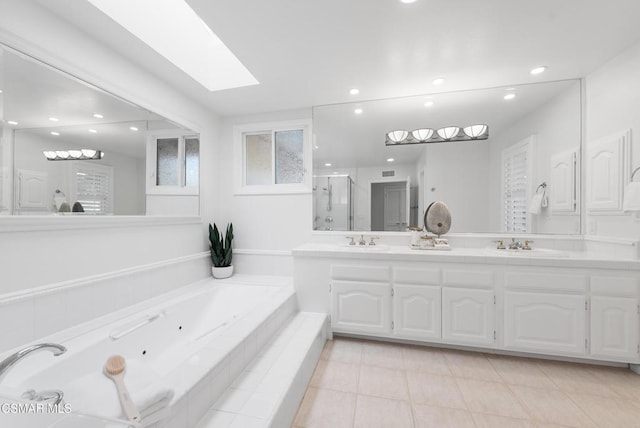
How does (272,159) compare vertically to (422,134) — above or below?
below

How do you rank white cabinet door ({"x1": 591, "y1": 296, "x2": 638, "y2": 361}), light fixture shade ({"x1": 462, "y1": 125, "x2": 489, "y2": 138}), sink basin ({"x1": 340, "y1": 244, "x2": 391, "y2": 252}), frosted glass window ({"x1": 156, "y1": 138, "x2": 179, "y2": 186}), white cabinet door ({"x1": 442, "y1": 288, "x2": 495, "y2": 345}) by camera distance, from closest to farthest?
white cabinet door ({"x1": 591, "y1": 296, "x2": 638, "y2": 361}) < white cabinet door ({"x1": 442, "y1": 288, "x2": 495, "y2": 345}) < frosted glass window ({"x1": 156, "y1": 138, "x2": 179, "y2": 186}) < sink basin ({"x1": 340, "y1": 244, "x2": 391, "y2": 252}) < light fixture shade ({"x1": 462, "y1": 125, "x2": 489, "y2": 138})

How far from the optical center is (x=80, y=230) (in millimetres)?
1688

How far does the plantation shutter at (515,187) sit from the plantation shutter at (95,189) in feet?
10.8

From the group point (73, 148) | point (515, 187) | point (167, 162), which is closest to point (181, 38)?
point (167, 162)

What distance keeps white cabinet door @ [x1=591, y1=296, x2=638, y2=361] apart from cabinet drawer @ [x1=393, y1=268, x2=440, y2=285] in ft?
→ 3.48

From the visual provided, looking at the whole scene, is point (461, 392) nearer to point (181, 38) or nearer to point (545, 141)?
point (545, 141)

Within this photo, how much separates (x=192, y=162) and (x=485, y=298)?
9.61 ft

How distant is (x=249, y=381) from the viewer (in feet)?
4.74

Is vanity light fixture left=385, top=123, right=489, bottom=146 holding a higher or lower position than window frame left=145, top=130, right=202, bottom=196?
higher

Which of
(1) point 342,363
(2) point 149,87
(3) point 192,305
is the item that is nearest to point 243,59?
(2) point 149,87

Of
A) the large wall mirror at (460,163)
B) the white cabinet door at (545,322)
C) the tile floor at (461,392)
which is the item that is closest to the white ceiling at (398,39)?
the large wall mirror at (460,163)

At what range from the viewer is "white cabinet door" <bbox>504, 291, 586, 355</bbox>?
1.92 m

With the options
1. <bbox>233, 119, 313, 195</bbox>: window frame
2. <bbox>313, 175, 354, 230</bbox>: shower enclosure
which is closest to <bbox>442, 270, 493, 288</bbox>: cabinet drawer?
<bbox>313, 175, 354, 230</bbox>: shower enclosure

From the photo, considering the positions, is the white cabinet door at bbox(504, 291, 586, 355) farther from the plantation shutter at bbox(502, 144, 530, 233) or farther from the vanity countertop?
the plantation shutter at bbox(502, 144, 530, 233)
